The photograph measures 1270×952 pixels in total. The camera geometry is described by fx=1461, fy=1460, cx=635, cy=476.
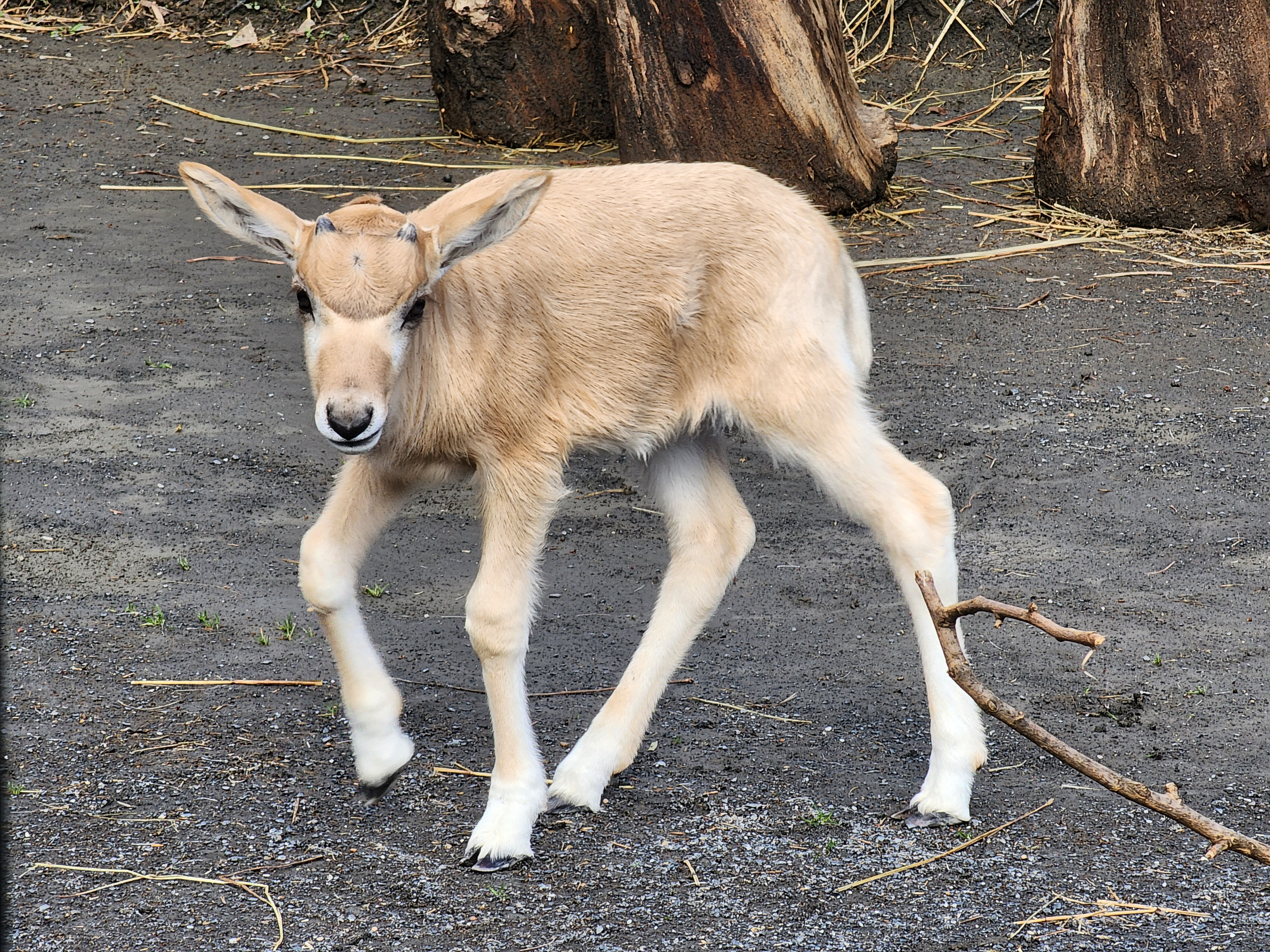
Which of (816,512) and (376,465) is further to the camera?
(816,512)

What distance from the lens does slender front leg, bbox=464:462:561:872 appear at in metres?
4.00

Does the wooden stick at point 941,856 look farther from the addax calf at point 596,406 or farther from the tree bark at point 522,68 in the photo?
the tree bark at point 522,68

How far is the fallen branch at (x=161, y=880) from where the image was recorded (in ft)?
12.2

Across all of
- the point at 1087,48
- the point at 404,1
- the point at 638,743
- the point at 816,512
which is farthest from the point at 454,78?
the point at 638,743

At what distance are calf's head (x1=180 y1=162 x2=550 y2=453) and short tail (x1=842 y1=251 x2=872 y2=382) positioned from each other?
49.1 inches

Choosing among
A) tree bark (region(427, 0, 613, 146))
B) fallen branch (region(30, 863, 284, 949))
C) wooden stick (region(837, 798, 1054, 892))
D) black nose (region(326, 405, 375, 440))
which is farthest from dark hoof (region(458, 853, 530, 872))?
tree bark (region(427, 0, 613, 146))

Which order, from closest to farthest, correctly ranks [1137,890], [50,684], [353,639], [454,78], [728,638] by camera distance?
[1137,890] < [353,639] < [50,684] < [728,638] < [454,78]

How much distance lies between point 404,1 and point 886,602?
351 inches

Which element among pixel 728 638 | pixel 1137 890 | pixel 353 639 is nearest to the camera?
pixel 1137 890

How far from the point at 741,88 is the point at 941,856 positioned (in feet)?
18.9

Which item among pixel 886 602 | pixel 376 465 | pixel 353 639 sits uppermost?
pixel 376 465

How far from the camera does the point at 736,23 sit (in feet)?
27.8

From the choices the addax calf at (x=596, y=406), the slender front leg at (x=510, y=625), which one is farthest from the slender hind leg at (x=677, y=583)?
the slender front leg at (x=510, y=625)

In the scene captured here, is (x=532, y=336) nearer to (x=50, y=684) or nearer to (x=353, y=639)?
(x=353, y=639)
